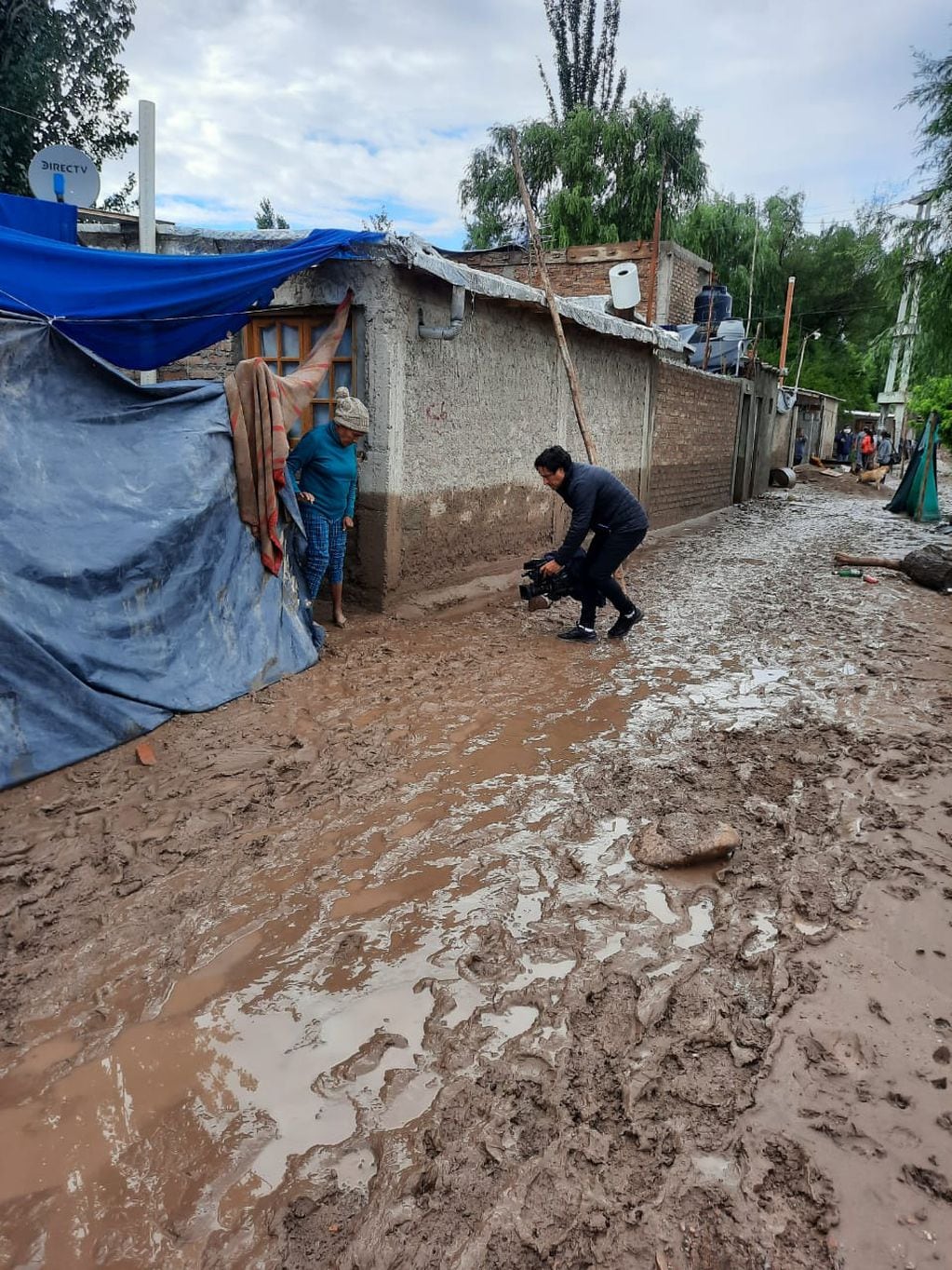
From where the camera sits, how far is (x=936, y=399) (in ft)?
93.5

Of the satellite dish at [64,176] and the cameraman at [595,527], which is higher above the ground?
the satellite dish at [64,176]

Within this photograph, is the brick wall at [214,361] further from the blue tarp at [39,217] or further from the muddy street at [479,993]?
the muddy street at [479,993]

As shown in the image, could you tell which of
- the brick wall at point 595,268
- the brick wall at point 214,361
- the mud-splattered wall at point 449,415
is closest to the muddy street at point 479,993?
the mud-splattered wall at point 449,415

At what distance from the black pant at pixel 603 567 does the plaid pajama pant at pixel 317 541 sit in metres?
1.80

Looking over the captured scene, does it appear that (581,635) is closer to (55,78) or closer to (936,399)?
(55,78)

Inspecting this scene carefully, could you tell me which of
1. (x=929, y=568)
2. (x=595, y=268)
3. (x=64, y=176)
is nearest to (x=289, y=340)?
(x=64, y=176)

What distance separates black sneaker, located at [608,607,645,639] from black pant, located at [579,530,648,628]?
0.46 ft

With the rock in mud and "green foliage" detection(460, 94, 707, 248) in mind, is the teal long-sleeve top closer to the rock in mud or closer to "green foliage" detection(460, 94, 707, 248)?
the rock in mud

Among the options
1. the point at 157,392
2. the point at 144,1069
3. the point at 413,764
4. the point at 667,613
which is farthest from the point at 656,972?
the point at 667,613

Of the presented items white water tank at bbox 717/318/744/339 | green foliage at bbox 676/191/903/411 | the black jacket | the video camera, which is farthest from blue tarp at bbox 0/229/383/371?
green foliage at bbox 676/191/903/411

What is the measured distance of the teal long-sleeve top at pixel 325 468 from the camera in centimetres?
532

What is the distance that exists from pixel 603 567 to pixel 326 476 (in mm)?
2072

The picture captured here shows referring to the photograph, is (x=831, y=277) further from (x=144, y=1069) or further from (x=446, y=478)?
(x=144, y=1069)

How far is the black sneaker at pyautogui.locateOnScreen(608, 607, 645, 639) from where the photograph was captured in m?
6.25
